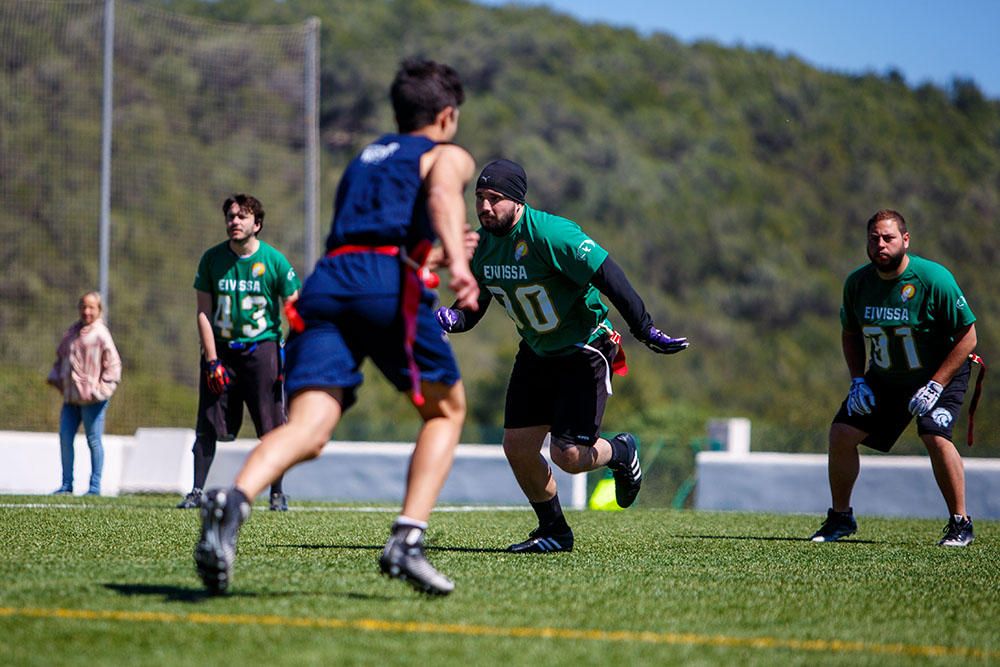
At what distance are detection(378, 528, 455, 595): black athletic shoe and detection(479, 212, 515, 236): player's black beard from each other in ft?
8.14

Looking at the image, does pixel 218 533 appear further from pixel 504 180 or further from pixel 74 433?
pixel 74 433

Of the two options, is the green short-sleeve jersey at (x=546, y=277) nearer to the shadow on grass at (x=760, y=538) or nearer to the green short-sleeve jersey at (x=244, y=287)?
the shadow on grass at (x=760, y=538)

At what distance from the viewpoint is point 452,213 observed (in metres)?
4.96

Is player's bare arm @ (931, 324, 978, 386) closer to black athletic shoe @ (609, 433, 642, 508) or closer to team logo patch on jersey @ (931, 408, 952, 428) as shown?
team logo patch on jersey @ (931, 408, 952, 428)

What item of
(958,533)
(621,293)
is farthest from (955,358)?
(621,293)

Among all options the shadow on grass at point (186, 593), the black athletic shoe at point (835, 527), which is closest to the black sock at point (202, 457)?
the black athletic shoe at point (835, 527)

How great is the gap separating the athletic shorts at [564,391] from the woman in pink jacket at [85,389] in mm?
6217

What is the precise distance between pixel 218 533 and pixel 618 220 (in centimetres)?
5646

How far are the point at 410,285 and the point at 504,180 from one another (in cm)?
221

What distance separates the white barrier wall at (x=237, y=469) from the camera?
48.5 feet

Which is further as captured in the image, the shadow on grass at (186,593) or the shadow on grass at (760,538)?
the shadow on grass at (760,538)

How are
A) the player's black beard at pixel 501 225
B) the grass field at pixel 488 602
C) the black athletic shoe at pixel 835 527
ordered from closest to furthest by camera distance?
the grass field at pixel 488 602
the player's black beard at pixel 501 225
the black athletic shoe at pixel 835 527

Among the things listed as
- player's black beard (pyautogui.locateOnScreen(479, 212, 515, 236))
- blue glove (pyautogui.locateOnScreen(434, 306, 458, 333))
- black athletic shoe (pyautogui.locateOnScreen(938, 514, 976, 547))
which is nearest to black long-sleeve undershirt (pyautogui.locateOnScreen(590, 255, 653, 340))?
player's black beard (pyautogui.locateOnScreen(479, 212, 515, 236))

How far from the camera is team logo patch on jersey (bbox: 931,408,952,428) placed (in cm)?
849
